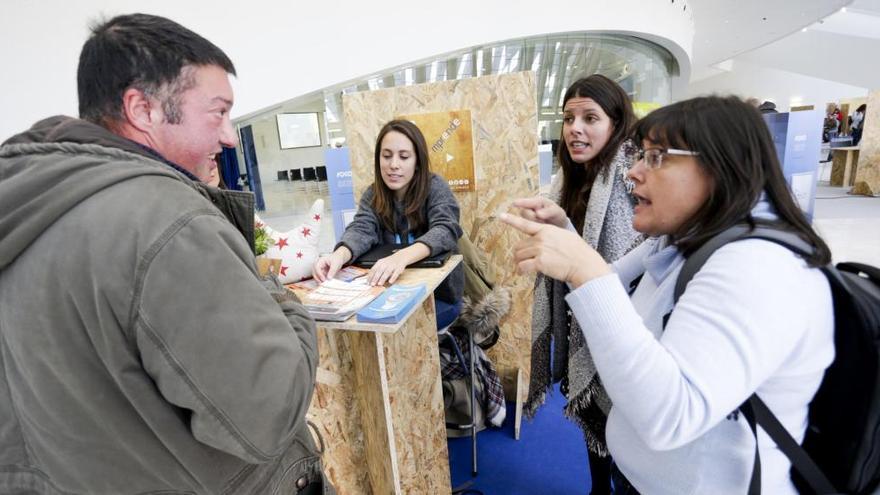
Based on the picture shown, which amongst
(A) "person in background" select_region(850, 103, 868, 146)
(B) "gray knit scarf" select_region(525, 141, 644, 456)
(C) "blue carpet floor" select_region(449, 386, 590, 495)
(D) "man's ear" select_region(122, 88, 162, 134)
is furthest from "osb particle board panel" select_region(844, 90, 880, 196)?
(D) "man's ear" select_region(122, 88, 162, 134)

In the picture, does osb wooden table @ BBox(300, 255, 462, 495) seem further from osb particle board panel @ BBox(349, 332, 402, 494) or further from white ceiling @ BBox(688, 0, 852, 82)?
white ceiling @ BBox(688, 0, 852, 82)

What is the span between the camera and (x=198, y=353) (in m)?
0.76

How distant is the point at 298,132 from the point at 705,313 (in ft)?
43.3

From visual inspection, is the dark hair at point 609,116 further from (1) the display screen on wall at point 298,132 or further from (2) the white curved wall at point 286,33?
(1) the display screen on wall at point 298,132

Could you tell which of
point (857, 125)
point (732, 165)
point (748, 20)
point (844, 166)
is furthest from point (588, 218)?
point (748, 20)

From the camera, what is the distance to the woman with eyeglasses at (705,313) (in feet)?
2.74

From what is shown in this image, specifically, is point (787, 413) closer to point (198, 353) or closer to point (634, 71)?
point (198, 353)

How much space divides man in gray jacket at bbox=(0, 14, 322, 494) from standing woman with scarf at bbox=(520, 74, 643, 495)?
137cm

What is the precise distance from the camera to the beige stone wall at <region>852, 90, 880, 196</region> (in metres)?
9.68

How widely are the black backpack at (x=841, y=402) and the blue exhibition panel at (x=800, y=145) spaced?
23.9 ft

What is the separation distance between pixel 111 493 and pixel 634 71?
16663 millimetres

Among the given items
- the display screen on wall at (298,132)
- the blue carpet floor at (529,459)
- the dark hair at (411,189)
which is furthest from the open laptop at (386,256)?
the display screen on wall at (298,132)

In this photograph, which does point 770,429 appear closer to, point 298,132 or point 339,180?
point 339,180

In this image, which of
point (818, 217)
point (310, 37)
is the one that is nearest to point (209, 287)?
point (310, 37)
